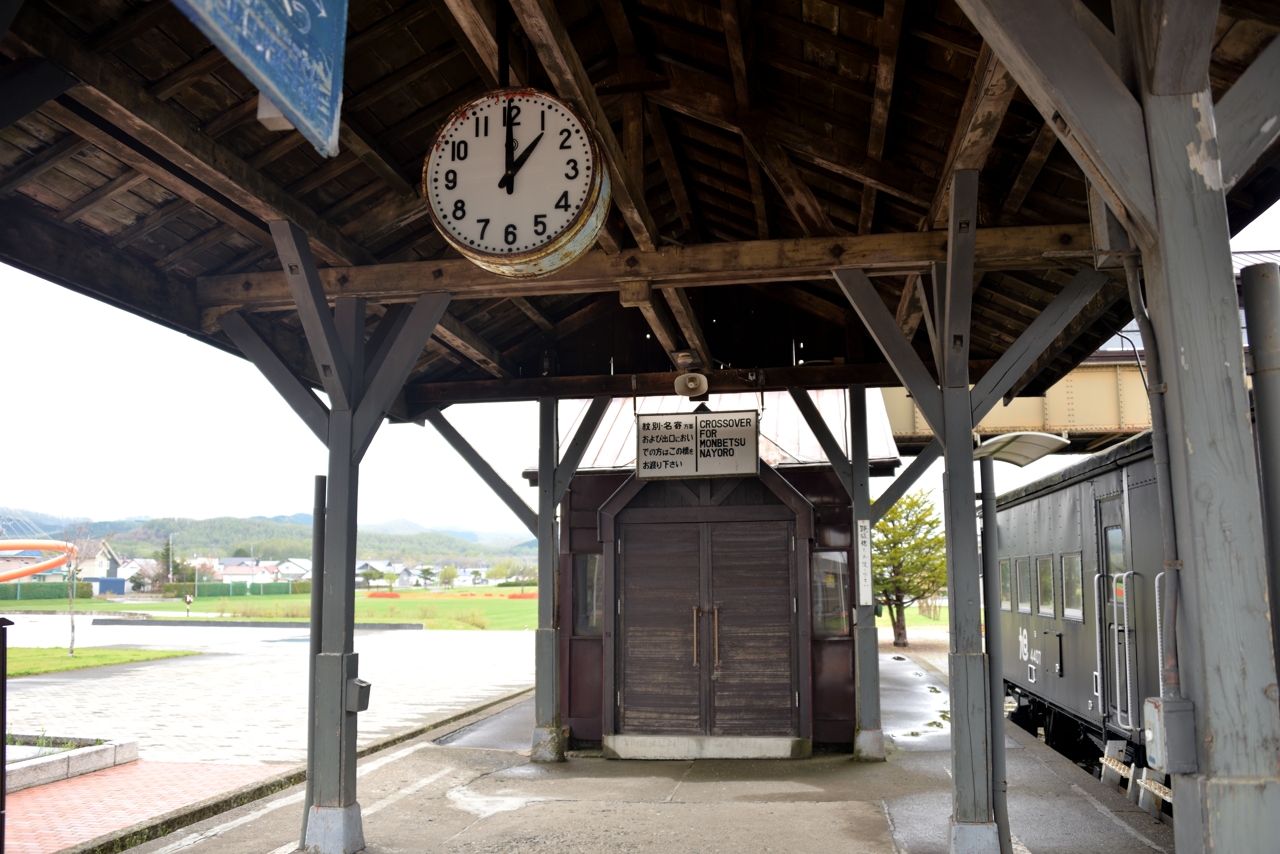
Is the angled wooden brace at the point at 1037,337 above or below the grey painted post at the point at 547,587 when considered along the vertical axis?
above

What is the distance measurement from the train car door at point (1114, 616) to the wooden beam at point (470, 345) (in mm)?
5998

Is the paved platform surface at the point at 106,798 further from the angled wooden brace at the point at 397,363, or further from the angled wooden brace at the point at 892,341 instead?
the angled wooden brace at the point at 892,341

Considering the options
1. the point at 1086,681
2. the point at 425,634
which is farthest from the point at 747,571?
the point at 425,634

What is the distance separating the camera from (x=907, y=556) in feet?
85.6

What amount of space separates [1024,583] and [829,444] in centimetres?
434

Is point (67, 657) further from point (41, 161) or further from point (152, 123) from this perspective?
point (152, 123)

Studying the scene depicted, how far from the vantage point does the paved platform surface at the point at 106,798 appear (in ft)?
21.4

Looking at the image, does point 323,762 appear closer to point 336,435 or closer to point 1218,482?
point 336,435

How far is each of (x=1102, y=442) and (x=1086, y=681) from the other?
28.7 ft

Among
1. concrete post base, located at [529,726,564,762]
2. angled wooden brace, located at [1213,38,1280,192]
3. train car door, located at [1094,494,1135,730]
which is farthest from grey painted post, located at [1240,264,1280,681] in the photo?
concrete post base, located at [529,726,564,762]

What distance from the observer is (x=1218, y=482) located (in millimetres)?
2689

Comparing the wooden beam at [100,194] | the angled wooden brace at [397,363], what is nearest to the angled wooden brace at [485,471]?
the angled wooden brace at [397,363]

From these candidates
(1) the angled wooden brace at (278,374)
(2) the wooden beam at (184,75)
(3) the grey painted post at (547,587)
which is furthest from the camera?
(3) the grey painted post at (547,587)

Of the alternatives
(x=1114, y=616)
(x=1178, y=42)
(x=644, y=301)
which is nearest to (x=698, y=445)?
(x=644, y=301)
